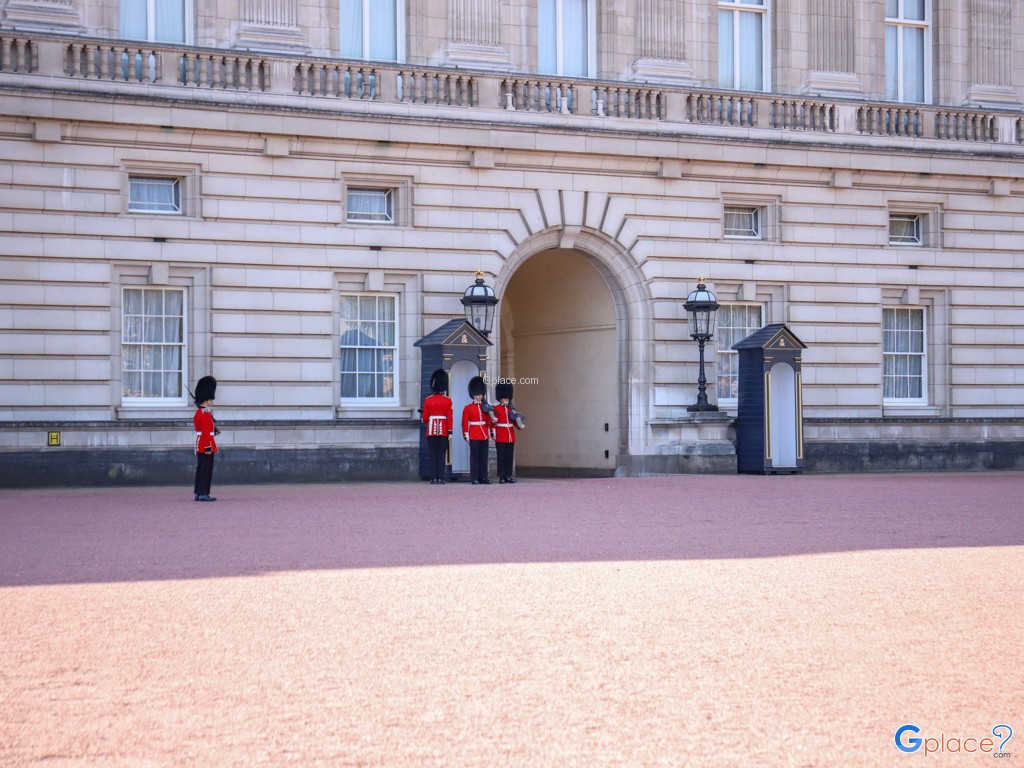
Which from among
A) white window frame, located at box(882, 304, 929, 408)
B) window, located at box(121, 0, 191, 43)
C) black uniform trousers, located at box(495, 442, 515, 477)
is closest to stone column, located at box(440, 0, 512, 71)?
window, located at box(121, 0, 191, 43)

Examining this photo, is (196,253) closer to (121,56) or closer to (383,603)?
(121,56)

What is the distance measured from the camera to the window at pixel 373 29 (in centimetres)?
2092

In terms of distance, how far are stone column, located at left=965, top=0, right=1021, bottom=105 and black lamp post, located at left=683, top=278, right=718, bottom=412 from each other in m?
6.14

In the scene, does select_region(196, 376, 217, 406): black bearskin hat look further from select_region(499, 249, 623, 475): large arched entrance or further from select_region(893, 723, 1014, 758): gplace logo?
select_region(893, 723, 1014, 758): gplace logo

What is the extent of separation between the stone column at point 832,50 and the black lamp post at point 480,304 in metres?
6.44

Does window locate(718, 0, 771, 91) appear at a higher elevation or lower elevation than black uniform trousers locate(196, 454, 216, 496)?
higher

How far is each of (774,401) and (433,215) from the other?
5.53 meters

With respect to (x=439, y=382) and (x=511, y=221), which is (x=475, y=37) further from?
(x=439, y=382)

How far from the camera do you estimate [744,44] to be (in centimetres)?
2323

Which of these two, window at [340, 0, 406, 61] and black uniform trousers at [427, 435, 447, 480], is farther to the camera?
window at [340, 0, 406, 61]

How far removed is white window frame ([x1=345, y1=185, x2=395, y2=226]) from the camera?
68.1ft

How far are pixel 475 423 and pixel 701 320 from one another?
427 centimetres

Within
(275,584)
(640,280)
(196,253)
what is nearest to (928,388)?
(640,280)

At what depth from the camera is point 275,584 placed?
877 cm
